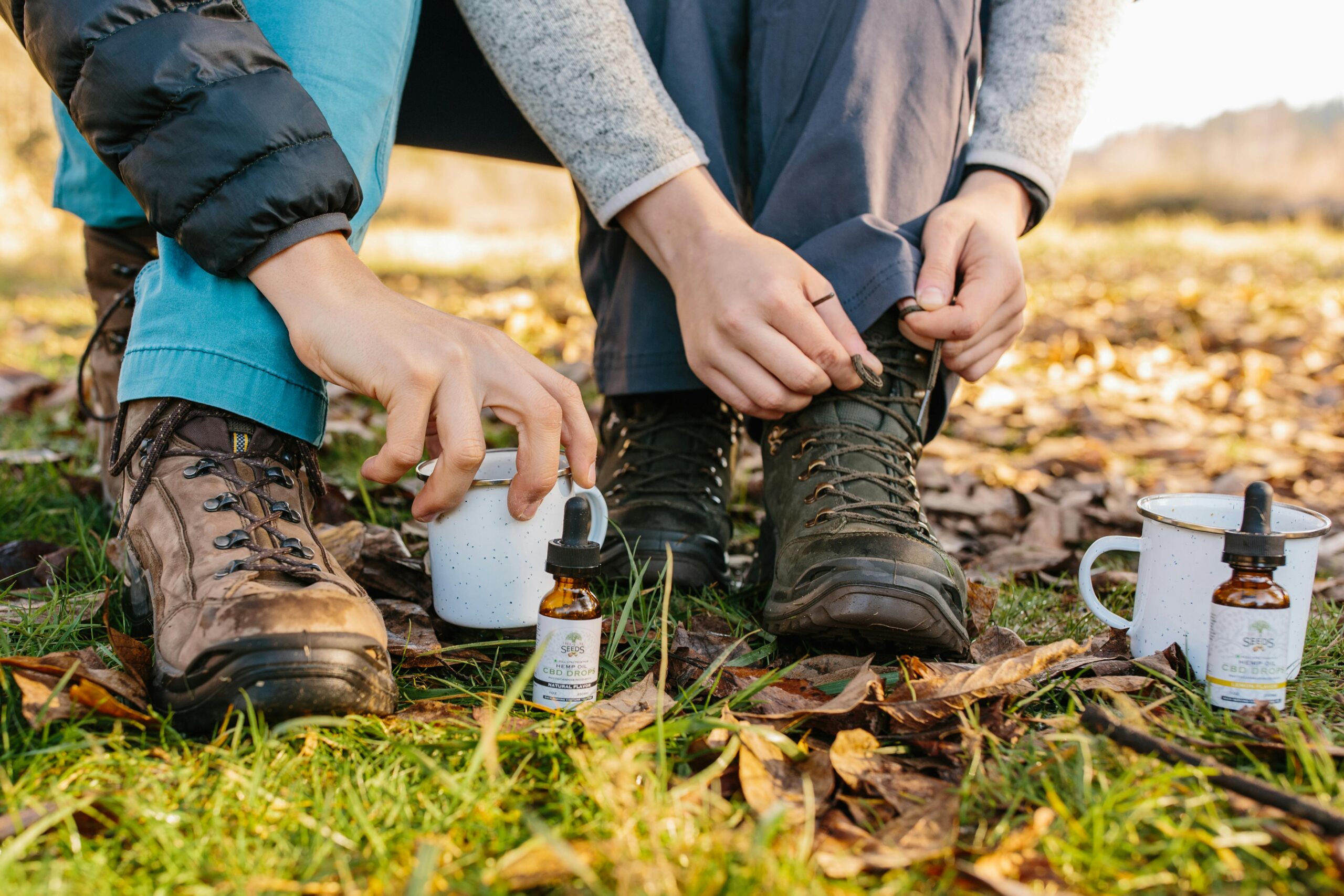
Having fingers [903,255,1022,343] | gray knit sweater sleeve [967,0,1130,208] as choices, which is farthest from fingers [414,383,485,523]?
gray knit sweater sleeve [967,0,1130,208]

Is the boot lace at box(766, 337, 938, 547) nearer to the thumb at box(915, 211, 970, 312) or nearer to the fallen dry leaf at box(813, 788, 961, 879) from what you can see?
the thumb at box(915, 211, 970, 312)

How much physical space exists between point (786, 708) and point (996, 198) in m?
1.10

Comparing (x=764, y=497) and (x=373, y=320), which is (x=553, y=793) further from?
(x=764, y=497)

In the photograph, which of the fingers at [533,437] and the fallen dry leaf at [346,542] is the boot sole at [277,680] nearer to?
the fingers at [533,437]

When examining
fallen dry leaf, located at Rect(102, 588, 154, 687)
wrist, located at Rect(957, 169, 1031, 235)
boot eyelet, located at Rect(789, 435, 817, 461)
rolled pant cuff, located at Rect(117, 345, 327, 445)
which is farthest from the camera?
wrist, located at Rect(957, 169, 1031, 235)

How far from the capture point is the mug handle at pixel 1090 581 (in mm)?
1521

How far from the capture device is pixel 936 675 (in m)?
1.32

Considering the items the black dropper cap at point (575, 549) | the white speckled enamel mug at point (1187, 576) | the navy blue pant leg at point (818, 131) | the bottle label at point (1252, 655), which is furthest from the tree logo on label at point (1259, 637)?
the black dropper cap at point (575, 549)

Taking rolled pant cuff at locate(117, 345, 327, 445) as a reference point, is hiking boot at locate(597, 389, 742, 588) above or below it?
below

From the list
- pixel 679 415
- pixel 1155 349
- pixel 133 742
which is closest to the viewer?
pixel 133 742

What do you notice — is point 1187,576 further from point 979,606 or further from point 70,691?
point 70,691

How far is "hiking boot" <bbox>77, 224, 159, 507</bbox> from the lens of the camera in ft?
6.74

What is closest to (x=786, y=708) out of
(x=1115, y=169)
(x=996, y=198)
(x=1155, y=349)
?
(x=996, y=198)

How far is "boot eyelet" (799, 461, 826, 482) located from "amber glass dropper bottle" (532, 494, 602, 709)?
500 mm
